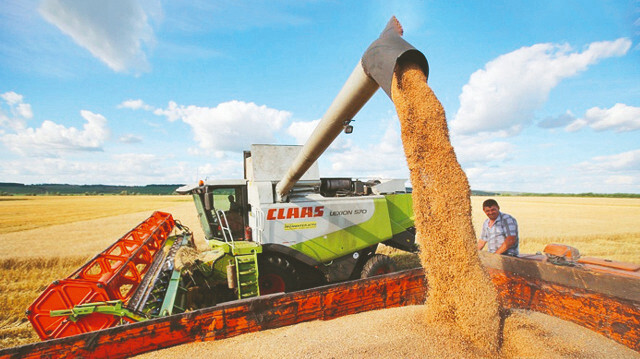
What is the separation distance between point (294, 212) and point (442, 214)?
261 cm

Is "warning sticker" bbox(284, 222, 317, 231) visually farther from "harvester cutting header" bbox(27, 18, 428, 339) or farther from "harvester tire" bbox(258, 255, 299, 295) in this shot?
"harvester tire" bbox(258, 255, 299, 295)

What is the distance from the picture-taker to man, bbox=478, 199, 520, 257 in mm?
3850

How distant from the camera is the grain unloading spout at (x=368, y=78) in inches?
88.5

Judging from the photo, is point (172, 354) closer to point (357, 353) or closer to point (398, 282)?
point (357, 353)

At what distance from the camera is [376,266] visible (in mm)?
5051

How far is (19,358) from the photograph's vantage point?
176cm

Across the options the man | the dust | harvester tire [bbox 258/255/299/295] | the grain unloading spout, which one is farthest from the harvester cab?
the dust

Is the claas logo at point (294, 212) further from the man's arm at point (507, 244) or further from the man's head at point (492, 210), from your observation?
the man's arm at point (507, 244)

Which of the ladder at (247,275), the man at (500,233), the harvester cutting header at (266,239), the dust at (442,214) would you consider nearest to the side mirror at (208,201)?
the harvester cutting header at (266,239)

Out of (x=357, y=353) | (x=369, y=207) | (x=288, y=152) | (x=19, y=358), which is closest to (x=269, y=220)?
(x=288, y=152)

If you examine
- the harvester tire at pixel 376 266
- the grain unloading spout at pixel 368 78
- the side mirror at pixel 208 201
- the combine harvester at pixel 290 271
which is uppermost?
the grain unloading spout at pixel 368 78

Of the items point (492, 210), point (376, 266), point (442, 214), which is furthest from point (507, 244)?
point (442, 214)

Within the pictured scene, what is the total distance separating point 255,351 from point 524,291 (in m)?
2.85

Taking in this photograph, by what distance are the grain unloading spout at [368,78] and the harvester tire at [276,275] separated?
2.17 m
